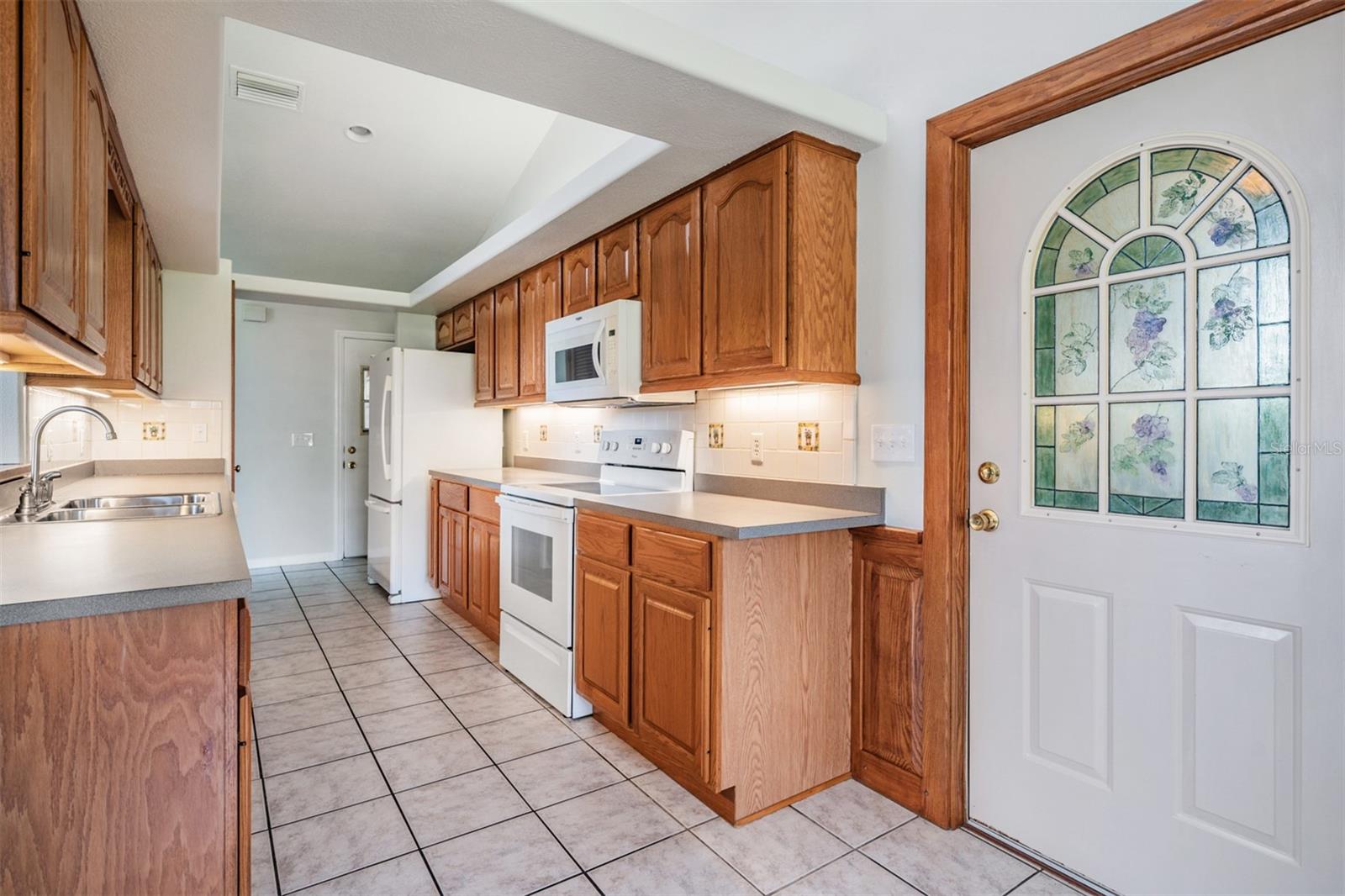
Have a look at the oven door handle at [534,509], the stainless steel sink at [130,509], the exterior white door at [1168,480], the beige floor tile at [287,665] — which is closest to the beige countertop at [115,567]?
the stainless steel sink at [130,509]

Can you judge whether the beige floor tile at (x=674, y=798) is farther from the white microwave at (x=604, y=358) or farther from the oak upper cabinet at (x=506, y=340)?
the oak upper cabinet at (x=506, y=340)

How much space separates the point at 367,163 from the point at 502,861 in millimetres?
4054

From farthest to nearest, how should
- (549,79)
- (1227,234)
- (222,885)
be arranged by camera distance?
1. (549,79)
2. (1227,234)
3. (222,885)

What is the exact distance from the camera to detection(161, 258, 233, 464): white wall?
396cm

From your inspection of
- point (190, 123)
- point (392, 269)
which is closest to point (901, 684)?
point (190, 123)

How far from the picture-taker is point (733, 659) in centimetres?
206

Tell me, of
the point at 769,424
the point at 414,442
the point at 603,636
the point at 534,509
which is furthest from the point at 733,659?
the point at 414,442

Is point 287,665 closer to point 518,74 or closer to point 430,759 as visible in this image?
point 430,759

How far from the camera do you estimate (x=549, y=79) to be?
5.98 ft

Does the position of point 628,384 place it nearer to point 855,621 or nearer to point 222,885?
point 855,621

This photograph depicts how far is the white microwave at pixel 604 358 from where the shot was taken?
9.68ft

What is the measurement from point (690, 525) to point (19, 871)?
5.12ft

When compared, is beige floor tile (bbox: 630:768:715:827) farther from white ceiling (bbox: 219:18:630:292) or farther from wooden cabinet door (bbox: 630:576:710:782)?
white ceiling (bbox: 219:18:630:292)

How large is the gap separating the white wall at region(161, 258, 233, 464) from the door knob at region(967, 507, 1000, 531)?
4.06 metres
